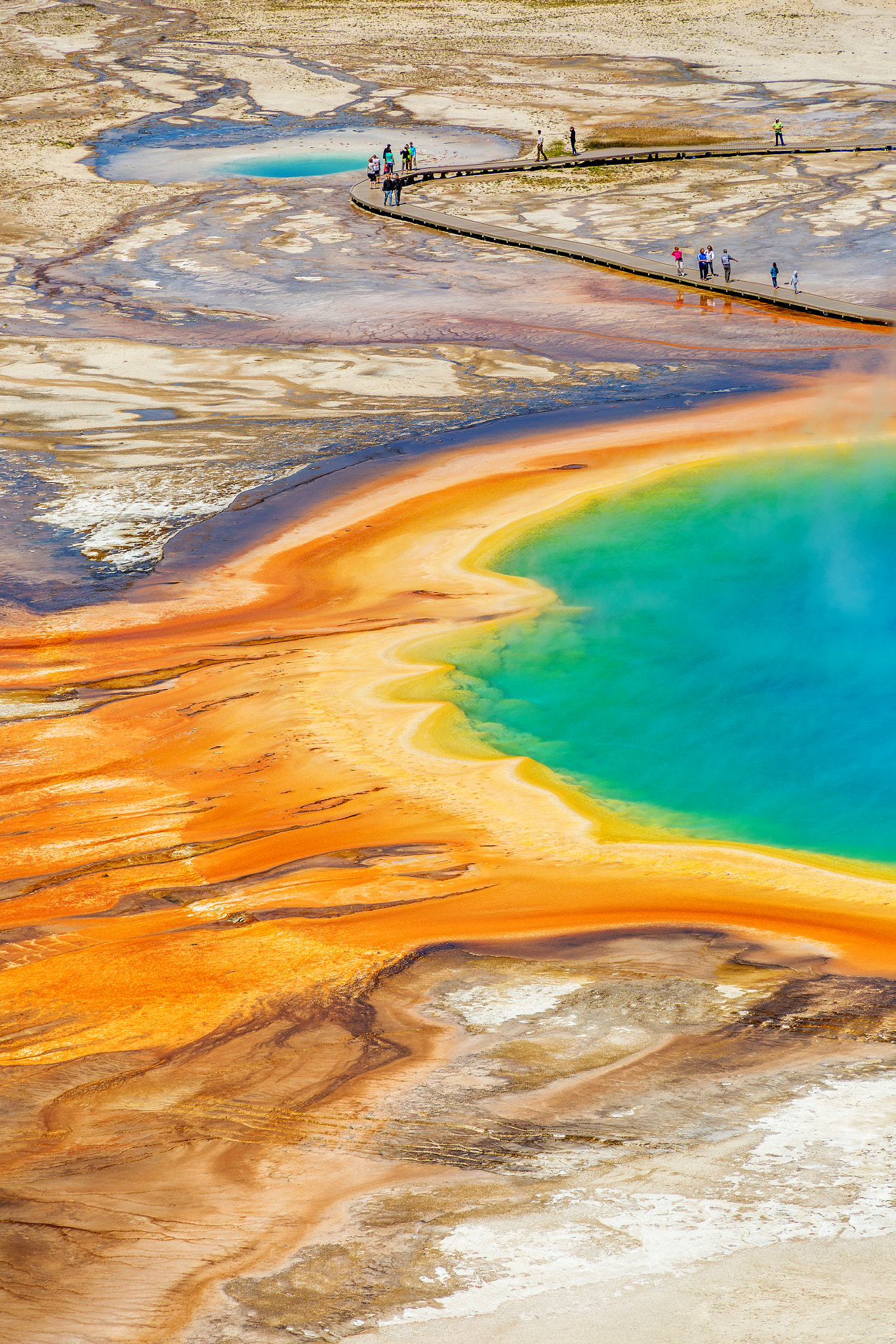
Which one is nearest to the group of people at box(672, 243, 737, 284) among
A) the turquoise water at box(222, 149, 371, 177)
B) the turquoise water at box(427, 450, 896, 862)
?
the turquoise water at box(427, 450, 896, 862)

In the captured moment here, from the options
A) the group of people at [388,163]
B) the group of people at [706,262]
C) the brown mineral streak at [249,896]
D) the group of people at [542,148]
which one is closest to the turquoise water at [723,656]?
the brown mineral streak at [249,896]

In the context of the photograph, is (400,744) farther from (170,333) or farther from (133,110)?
(133,110)

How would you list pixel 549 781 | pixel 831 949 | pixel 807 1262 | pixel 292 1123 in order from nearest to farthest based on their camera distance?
pixel 807 1262, pixel 292 1123, pixel 831 949, pixel 549 781

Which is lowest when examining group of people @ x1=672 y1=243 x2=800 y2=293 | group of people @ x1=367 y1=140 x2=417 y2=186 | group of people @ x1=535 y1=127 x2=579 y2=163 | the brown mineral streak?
the brown mineral streak

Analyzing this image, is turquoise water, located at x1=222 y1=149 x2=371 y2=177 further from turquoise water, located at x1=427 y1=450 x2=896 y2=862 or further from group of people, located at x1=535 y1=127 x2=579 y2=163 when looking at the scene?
turquoise water, located at x1=427 y1=450 x2=896 y2=862

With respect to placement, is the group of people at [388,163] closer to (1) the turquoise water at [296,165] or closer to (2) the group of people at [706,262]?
(1) the turquoise water at [296,165]

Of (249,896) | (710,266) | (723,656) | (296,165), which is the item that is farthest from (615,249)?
(249,896)

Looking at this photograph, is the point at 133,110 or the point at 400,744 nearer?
the point at 400,744

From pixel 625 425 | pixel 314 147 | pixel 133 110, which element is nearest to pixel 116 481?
pixel 625 425
